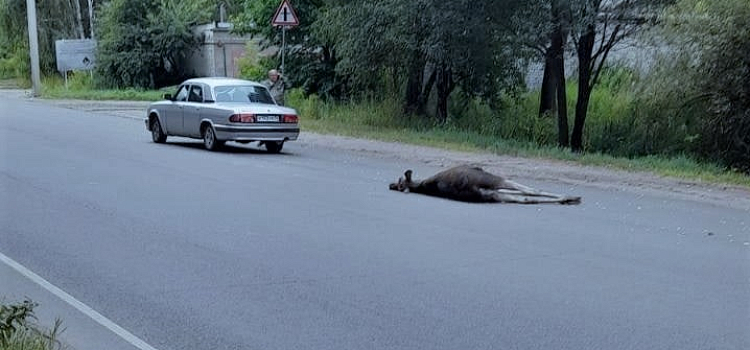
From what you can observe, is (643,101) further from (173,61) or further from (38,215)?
(173,61)

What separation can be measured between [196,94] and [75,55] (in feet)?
108

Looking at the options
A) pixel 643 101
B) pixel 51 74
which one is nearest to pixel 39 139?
pixel 643 101

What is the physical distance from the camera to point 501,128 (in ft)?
85.4

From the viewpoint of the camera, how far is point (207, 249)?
9.42 metres

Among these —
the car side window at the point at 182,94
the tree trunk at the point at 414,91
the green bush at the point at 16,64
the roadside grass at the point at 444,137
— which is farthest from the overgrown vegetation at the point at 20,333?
the green bush at the point at 16,64

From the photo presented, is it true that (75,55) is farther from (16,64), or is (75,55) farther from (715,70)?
(715,70)

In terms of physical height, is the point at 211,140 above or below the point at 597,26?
below

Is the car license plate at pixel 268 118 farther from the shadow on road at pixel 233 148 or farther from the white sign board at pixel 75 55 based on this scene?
the white sign board at pixel 75 55

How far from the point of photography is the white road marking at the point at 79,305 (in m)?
6.46

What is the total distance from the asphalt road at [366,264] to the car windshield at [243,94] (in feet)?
17.6

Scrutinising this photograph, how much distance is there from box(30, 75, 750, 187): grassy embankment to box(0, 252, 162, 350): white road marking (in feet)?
38.6

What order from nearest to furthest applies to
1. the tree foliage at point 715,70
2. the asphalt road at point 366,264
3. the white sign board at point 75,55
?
the asphalt road at point 366,264
the tree foliage at point 715,70
the white sign board at point 75,55

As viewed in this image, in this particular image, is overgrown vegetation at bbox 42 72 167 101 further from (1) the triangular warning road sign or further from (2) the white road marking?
(2) the white road marking

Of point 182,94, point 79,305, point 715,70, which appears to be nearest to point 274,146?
point 182,94
